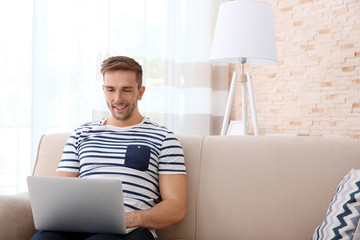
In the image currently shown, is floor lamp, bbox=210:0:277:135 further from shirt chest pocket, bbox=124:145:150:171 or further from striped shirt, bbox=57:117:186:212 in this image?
shirt chest pocket, bbox=124:145:150:171

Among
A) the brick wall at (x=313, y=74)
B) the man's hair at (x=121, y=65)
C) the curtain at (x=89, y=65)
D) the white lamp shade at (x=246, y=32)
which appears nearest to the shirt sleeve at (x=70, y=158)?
the man's hair at (x=121, y=65)

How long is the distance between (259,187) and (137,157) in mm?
495

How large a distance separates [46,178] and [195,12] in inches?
96.8

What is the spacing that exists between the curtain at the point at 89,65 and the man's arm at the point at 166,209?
1.14m

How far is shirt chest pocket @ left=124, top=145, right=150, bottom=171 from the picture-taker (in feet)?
5.47

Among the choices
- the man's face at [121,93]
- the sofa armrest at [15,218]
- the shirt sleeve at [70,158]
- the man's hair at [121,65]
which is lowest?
the sofa armrest at [15,218]

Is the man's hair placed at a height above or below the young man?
above

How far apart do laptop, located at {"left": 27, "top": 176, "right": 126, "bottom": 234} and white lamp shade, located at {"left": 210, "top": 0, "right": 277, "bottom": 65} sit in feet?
4.10

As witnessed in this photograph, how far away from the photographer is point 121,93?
5.88ft

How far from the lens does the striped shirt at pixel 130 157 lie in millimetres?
1646

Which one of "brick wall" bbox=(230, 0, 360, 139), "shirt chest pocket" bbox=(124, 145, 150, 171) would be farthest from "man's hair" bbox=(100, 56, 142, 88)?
"brick wall" bbox=(230, 0, 360, 139)

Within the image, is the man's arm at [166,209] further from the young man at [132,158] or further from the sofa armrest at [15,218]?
the sofa armrest at [15,218]

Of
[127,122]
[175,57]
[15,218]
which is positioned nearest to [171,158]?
[127,122]

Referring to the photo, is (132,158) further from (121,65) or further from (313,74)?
(313,74)
